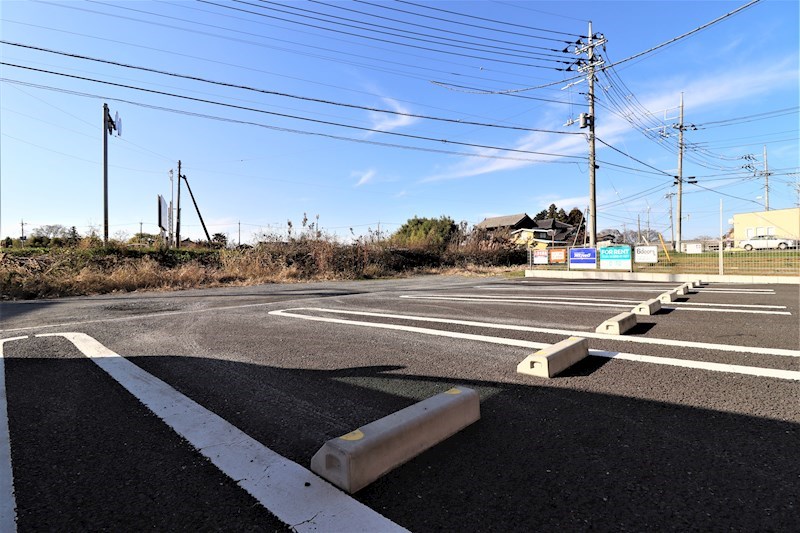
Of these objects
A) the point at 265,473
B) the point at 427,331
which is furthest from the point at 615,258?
the point at 265,473

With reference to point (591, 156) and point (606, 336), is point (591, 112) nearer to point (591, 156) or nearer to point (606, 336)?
point (591, 156)

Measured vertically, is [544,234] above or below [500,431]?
above

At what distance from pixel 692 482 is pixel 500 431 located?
1.09 metres

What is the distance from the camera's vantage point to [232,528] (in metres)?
1.83

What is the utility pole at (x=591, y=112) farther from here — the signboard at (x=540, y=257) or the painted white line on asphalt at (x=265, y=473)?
the painted white line on asphalt at (x=265, y=473)

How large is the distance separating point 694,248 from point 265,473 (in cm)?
2094

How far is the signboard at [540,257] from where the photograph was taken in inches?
871

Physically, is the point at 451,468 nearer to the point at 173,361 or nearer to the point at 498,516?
the point at 498,516

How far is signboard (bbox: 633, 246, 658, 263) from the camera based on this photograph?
1793cm

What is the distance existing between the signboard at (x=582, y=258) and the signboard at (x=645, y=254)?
5.61 feet

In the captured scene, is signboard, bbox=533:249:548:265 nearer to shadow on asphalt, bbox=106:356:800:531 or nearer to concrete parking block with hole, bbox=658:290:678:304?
concrete parking block with hole, bbox=658:290:678:304

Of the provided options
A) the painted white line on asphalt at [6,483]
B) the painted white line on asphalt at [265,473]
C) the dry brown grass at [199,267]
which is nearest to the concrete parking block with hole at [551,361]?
the painted white line on asphalt at [265,473]

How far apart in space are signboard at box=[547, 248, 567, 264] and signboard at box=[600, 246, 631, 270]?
219 cm

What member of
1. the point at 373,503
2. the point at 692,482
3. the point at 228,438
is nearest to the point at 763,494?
the point at 692,482
